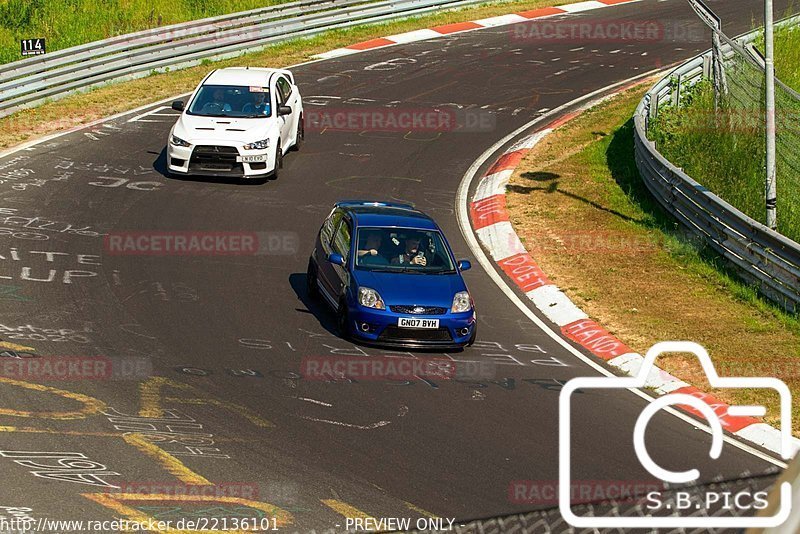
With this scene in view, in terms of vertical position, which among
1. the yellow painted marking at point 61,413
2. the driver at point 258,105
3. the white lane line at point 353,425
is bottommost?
the white lane line at point 353,425

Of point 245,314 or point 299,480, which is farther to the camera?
point 245,314

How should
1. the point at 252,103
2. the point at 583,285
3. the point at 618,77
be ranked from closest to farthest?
the point at 583,285 → the point at 252,103 → the point at 618,77

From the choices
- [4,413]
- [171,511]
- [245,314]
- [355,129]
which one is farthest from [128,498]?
[355,129]

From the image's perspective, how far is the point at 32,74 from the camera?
2644cm

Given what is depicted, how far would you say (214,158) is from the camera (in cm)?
2092

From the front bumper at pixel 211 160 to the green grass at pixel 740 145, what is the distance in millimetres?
8093

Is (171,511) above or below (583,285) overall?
above

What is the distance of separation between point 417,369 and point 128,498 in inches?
191

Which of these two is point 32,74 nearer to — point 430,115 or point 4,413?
point 430,115

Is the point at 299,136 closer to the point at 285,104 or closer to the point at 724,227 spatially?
the point at 285,104

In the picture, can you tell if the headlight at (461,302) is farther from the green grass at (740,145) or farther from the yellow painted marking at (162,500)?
the green grass at (740,145)
